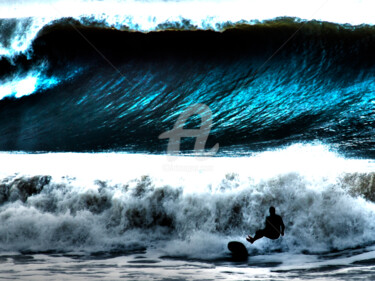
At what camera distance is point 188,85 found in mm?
10250

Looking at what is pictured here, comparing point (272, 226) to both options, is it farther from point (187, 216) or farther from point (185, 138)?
point (185, 138)

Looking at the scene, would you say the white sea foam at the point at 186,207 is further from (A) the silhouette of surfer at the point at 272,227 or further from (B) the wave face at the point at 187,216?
(A) the silhouette of surfer at the point at 272,227

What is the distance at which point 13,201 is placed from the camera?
708cm

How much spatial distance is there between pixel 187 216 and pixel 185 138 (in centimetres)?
250

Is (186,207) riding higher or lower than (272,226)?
higher

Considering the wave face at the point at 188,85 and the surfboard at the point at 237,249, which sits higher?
the wave face at the point at 188,85

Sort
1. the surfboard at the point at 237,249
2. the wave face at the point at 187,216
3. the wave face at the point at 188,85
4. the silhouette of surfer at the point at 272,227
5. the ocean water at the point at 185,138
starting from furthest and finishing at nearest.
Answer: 1. the wave face at the point at 188,85
2. the wave face at the point at 187,216
3. the ocean water at the point at 185,138
4. the surfboard at the point at 237,249
5. the silhouette of surfer at the point at 272,227

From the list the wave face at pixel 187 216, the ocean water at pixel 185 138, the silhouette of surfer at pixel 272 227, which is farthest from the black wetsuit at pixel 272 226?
the wave face at pixel 187 216

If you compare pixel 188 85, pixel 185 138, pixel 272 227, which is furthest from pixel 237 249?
pixel 188 85

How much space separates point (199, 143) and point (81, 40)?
164 inches

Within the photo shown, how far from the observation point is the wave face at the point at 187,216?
19.9ft

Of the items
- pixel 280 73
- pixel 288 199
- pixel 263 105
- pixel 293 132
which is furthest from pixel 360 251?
pixel 280 73

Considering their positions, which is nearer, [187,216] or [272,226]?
[272,226]

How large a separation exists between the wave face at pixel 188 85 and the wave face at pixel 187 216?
5.87 ft
